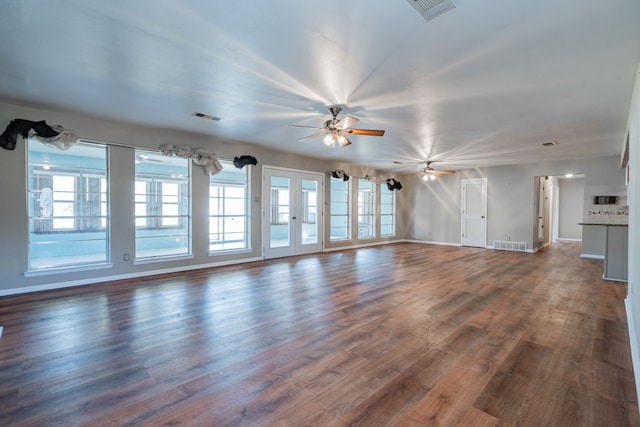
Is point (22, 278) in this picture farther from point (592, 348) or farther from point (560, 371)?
A: point (592, 348)

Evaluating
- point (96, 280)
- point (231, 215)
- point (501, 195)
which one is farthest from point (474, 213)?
point (96, 280)

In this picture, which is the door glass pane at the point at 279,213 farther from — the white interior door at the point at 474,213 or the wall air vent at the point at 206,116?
the white interior door at the point at 474,213

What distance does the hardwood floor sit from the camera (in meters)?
1.75

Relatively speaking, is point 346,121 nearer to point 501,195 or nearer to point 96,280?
point 96,280

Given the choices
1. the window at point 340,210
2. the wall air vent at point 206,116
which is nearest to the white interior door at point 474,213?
the window at point 340,210

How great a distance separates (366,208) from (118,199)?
A: 661 centimetres

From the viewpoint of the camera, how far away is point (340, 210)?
861cm

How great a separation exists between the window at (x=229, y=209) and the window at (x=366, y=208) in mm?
3886

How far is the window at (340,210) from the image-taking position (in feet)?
27.5

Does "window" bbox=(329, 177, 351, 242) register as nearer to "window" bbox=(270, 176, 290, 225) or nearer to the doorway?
"window" bbox=(270, 176, 290, 225)

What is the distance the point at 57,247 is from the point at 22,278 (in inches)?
35.8

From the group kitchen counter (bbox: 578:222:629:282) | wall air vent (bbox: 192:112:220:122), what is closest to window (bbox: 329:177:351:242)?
wall air vent (bbox: 192:112:220:122)

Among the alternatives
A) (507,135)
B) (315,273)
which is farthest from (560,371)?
(507,135)

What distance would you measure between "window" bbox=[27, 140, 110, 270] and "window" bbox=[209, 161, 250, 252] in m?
1.79
